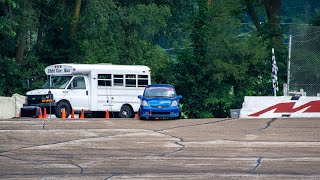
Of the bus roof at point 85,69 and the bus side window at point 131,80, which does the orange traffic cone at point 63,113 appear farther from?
the bus side window at point 131,80

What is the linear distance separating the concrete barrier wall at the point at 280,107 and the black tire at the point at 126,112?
8030 mm

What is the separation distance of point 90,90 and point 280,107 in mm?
9757

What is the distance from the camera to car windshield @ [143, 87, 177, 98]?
1407 inches

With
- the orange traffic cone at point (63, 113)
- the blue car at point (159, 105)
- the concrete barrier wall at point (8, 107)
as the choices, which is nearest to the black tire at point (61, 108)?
the orange traffic cone at point (63, 113)

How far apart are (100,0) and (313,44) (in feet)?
56.4

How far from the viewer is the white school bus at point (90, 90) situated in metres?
39.0

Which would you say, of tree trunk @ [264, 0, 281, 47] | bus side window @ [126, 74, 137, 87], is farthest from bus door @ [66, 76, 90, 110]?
tree trunk @ [264, 0, 281, 47]

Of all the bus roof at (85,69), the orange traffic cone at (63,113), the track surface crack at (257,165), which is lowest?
the track surface crack at (257,165)

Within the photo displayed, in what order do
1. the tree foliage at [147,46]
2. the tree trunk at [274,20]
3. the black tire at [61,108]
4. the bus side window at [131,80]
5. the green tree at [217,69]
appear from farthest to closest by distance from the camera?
the tree trunk at [274,20]
the tree foliage at [147,46]
the green tree at [217,69]
the bus side window at [131,80]
the black tire at [61,108]

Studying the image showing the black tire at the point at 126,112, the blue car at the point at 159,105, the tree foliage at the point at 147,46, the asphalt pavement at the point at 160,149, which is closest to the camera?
the asphalt pavement at the point at 160,149

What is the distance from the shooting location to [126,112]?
41.2m

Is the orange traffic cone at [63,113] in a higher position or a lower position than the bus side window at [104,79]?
lower

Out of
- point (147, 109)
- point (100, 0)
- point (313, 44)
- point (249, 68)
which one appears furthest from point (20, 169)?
point (100, 0)

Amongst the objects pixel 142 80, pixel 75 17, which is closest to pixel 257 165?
pixel 142 80
